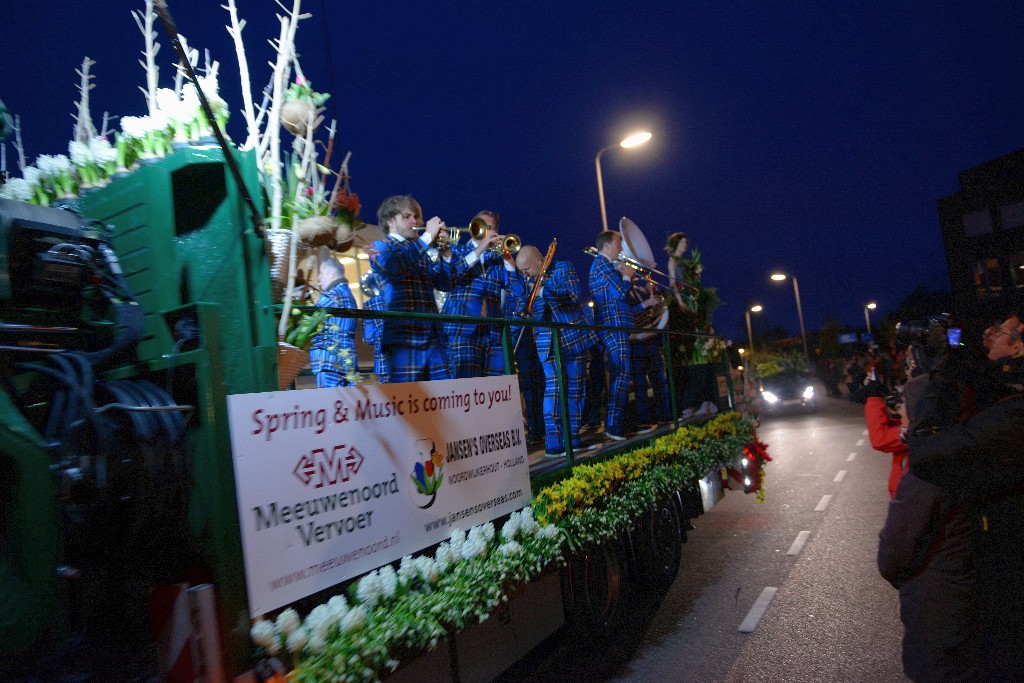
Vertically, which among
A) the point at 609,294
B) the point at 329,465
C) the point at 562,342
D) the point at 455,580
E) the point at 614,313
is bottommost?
the point at 455,580

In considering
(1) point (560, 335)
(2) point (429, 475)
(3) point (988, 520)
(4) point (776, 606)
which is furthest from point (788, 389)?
(2) point (429, 475)

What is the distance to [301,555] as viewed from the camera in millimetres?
2547

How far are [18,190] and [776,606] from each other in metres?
5.35

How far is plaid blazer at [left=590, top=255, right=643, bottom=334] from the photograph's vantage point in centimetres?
673

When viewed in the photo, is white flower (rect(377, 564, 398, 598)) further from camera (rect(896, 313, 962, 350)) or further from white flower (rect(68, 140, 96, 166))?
camera (rect(896, 313, 962, 350))

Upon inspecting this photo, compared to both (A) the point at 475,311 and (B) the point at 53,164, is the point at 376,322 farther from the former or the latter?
(B) the point at 53,164

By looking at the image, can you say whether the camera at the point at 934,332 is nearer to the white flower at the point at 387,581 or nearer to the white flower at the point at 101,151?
the white flower at the point at 387,581

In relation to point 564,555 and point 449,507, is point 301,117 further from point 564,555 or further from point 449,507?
point 564,555

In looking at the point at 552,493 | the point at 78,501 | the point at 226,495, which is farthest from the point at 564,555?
the point at 78,501

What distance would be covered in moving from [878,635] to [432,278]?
12.5 ft

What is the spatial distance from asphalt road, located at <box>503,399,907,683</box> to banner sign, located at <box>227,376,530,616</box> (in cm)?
168

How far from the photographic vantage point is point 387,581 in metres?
2.79

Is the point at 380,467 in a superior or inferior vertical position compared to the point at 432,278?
inferior

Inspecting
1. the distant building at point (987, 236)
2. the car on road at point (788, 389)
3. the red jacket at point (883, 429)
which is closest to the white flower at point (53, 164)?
the red jacket at point (883, 429)
